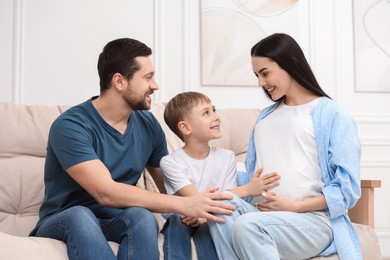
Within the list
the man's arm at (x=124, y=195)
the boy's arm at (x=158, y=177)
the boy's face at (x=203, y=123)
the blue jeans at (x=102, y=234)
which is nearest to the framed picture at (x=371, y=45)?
the boy's face at (x=203, y=123)

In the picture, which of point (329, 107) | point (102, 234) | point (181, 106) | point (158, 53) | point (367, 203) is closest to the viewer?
point (102, 234)

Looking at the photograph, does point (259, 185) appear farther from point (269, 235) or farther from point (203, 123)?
point (203, 123)

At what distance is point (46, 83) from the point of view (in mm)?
2760

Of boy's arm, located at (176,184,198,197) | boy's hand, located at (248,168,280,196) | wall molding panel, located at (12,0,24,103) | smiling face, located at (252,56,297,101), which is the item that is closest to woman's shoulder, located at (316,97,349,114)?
smiling face, located at (252,56,297,101)

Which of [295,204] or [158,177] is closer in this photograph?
[295,204]

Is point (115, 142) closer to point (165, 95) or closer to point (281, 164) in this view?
point (281, 164)

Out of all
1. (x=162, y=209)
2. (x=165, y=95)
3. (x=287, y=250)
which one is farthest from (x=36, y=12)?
(x=287, y=250)

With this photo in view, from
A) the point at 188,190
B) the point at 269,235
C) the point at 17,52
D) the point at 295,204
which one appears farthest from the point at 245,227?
the point at 17,52

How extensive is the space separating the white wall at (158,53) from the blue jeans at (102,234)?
1.34m

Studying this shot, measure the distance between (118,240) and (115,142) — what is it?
0.35 metres

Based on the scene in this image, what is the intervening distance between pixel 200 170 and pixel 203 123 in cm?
17

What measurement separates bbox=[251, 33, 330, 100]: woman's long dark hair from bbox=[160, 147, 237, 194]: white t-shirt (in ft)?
1.26

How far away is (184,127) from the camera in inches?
75.4

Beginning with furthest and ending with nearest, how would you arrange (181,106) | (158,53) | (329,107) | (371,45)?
(371,45) → (158,53) → (181,106) → (329,107)
